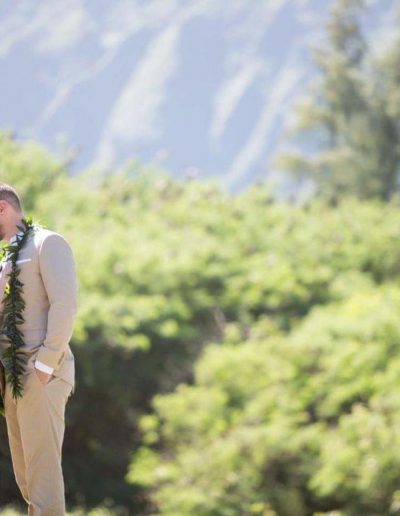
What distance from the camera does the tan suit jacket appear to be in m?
4.33

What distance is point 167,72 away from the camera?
81.1 metres

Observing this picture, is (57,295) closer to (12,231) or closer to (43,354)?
(43,354)

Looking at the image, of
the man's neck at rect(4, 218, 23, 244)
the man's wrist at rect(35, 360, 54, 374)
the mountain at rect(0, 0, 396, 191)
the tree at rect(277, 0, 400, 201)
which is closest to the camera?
the man's wrist at rect(35, 360, 54, 374)

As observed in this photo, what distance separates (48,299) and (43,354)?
25 cm

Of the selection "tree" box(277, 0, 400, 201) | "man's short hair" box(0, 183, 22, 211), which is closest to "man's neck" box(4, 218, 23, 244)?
"man's short hair" box(0, 183, 22, 211)

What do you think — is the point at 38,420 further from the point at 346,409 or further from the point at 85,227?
the point at 85,227

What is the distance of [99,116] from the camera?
64.5m

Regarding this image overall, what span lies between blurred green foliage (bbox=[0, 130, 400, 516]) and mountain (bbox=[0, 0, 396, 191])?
61.4ft

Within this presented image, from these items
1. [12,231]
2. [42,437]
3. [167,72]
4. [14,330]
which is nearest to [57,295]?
[14,330]

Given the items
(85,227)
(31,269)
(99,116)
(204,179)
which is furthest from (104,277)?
(99,116)

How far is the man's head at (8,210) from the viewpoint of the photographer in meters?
4.39

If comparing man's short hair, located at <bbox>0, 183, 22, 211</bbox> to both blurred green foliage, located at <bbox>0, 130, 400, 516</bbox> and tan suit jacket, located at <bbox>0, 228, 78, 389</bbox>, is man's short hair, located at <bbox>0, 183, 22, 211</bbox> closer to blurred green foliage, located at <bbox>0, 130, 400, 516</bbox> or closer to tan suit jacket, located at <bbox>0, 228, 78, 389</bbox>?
tan suit jacket, located at <bbox>0, 228, 78, 389</bbox>

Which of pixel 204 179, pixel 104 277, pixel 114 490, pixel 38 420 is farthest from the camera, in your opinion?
pixel 204 179

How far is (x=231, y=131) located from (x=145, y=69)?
789 centimetres
